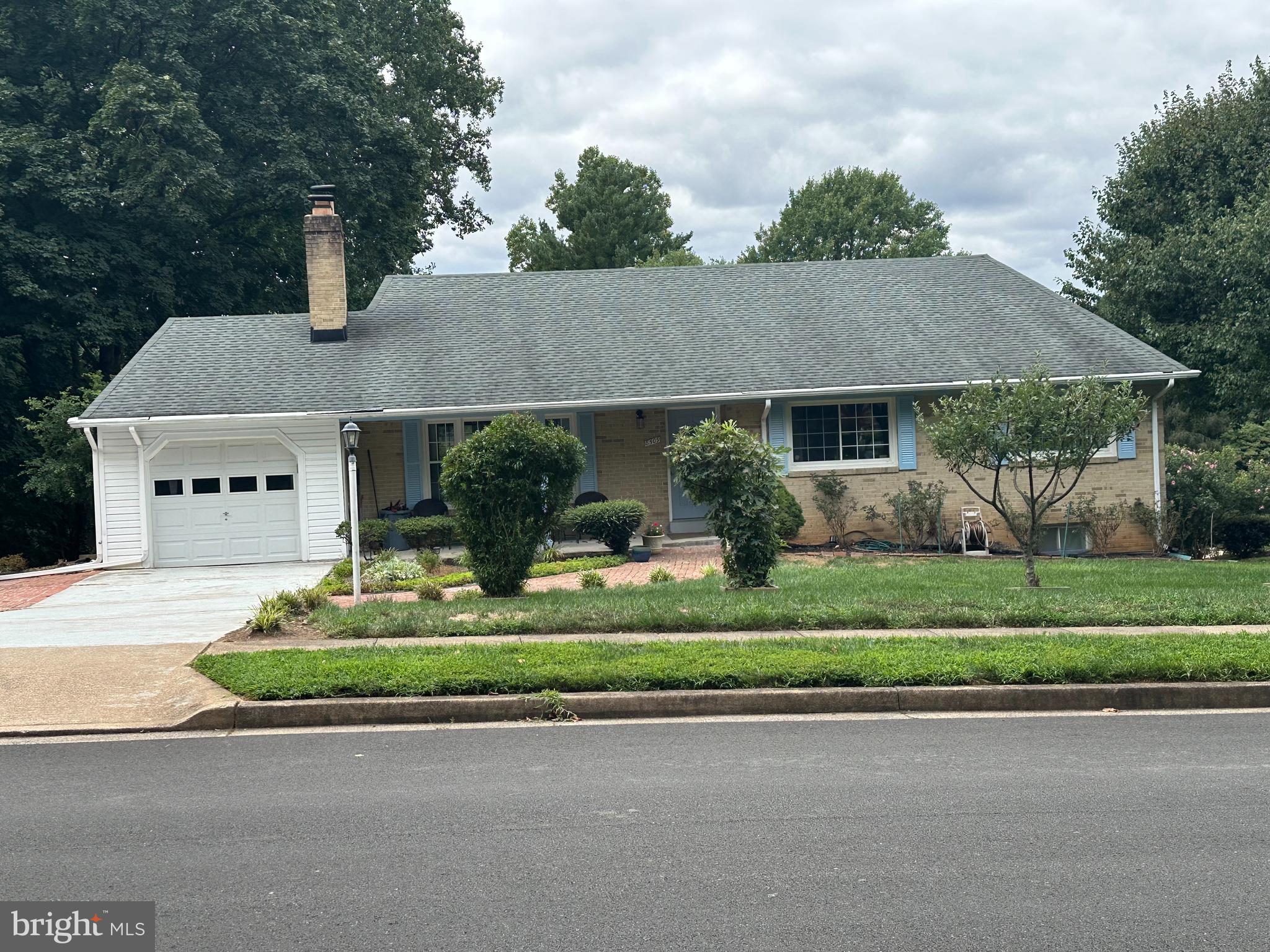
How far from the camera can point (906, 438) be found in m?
20.3

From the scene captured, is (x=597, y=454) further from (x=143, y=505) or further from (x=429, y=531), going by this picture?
(x=143, y=505)

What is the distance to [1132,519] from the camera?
2017 centimetres

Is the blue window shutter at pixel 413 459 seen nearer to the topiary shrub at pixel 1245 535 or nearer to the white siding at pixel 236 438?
the white siding at pixel 236 438

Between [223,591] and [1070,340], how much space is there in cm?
1637

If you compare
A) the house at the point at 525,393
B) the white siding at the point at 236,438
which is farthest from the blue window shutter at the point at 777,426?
the white siding at the point at 236,438

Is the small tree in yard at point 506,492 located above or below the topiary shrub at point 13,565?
above

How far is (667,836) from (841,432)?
16.1 metres

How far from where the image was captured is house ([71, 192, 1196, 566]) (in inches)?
763

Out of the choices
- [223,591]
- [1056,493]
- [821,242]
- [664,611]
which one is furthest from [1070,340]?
[821,242]

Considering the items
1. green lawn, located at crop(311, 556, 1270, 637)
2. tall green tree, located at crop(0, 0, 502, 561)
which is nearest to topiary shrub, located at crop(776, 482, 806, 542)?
green lawn, located at crop(311, 556, 1270, 637)

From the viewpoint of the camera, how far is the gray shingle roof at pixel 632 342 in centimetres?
1988

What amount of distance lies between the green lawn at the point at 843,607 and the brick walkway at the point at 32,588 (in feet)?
17.5

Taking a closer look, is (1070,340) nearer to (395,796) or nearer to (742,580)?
(742,580)

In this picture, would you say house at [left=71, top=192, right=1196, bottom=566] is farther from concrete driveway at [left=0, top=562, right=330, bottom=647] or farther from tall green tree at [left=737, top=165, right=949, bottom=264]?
tall green tree at [left=737, top=165, right=949, bottom=264]
